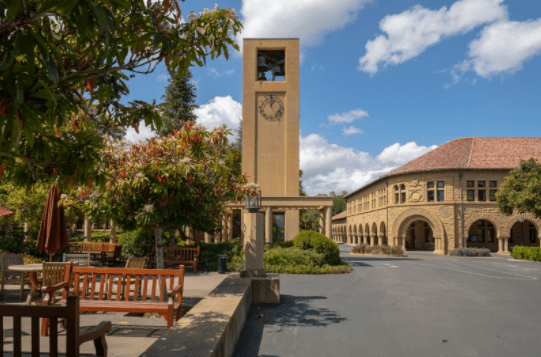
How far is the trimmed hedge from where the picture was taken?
26031 mm

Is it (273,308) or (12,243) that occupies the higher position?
(12,243)

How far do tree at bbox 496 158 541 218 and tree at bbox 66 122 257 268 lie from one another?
24.6m

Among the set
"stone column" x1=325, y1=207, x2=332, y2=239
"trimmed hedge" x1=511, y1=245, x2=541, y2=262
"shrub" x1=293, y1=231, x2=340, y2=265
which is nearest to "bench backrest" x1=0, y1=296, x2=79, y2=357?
"shrub" x1=293, y1=231, x2=340, y2=265

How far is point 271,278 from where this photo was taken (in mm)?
8250

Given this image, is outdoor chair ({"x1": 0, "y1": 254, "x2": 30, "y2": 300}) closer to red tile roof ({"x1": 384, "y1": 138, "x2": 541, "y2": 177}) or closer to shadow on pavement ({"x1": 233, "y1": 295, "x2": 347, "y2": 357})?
shadow on pavement ({"x1": 233, "y1": 295, "x2": 347, "y2": 357})

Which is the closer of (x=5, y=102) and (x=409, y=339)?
(x=5, y=102)

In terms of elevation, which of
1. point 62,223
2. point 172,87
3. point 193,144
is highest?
point 172,87

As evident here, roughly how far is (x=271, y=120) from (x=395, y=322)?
20.8 meters

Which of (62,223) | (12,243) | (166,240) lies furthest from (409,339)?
(166,240)

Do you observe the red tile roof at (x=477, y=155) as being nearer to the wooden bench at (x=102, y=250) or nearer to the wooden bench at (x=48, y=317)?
the wooden bench at (x=102, y=250)

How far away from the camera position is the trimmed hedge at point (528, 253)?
26031 mm

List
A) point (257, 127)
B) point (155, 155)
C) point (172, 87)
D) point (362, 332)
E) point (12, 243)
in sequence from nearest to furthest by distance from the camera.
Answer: point (362, 332) < point (155, 155) < point (12, 243) < point (257, 127) < point (172, 87)

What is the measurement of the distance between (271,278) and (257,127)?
62.8 ft

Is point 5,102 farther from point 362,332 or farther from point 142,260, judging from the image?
point 142,260
